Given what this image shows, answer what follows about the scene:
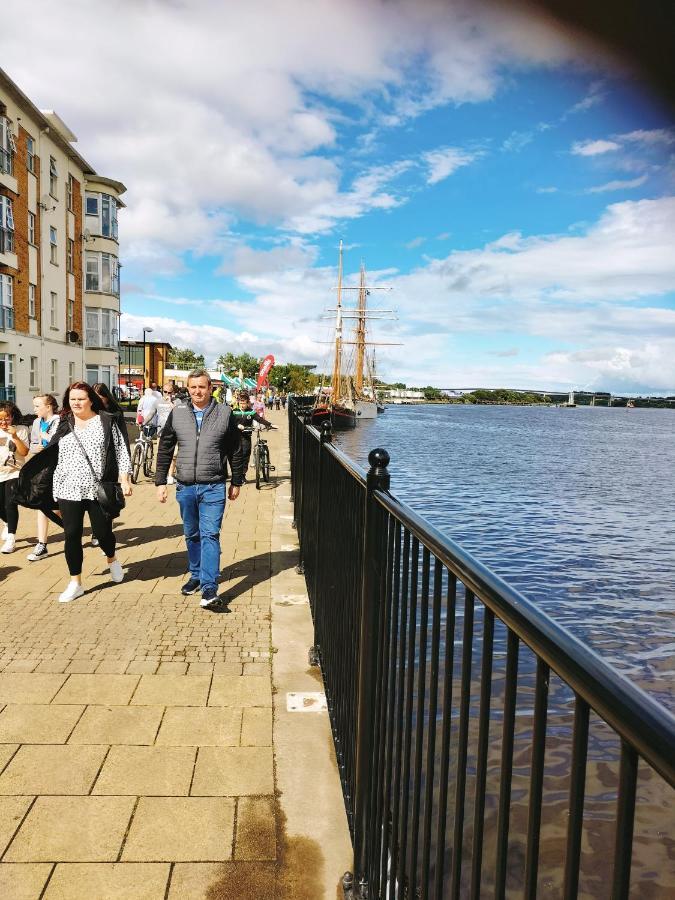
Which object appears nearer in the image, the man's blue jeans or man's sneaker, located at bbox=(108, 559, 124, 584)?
the man's blue jeans

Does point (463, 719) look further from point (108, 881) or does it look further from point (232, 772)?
point (232, 772)

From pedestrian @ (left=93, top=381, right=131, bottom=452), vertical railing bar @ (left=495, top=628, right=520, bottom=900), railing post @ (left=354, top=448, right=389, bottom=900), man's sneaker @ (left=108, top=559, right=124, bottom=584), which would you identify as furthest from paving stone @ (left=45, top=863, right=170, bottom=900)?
pedestrian @ (left=93, top=381, right=131, bottom=452)

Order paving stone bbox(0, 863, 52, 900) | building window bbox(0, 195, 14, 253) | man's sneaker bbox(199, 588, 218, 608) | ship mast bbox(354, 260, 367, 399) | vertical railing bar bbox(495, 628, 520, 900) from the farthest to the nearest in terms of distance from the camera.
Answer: ship mast bbox(354, 260, 367, 399), building window bbox(0, 195, 14, 253), man's sneaker bbox(199, 588, 218, 608), paving stone bbox(0, 863, 52, 900), vertical railing bar bbox(495, 628, 520, 900)

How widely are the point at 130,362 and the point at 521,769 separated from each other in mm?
82112

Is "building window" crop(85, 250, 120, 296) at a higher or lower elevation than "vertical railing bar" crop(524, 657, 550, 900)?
higher

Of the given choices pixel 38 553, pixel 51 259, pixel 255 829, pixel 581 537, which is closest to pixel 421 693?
pixel 255 829

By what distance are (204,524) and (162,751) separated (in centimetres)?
264

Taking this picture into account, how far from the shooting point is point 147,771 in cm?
330

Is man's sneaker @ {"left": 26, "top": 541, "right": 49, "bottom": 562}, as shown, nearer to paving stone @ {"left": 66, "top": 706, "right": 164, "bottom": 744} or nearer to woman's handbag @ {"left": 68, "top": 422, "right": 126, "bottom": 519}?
woman's handbag @ {"left": 68, "top": 422, "right": 126, "bottom": 519}

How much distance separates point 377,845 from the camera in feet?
7.91

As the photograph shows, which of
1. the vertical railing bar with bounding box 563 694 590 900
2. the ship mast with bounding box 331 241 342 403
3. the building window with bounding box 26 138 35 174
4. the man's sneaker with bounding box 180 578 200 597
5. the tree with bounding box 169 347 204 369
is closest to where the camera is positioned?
the vertical railing bar with bounding box 563 694 590 900

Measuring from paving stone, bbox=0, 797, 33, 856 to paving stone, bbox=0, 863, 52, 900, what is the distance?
13cm

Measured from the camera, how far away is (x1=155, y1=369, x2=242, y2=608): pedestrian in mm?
5871

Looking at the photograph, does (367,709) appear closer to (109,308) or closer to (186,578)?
(186,578)
